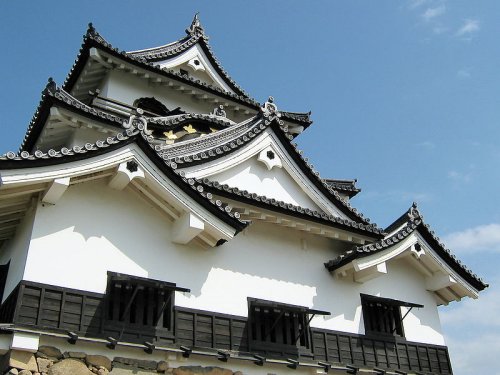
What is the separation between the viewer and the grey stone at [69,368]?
8227 mm

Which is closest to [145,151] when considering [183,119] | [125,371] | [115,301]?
[115,301]

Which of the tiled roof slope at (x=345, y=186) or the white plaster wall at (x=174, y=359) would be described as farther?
the tiled roof slope at (x=345, y=186)

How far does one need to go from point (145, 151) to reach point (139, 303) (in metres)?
2.67

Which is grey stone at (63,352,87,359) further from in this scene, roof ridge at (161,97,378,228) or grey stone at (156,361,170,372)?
roof ridge at (161,97,378,228)

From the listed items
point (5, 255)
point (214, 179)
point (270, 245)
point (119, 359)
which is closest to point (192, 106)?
point (214, 179)

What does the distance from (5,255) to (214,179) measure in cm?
449

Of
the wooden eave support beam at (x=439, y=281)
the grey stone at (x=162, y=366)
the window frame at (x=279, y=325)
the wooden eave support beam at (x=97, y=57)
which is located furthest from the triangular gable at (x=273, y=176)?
the wooden eave support beam at (x=97, y=57)

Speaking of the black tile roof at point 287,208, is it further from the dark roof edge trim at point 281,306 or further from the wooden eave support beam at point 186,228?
the dark roof edge trim at point 281,306

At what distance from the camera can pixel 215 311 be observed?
10422 millimetres

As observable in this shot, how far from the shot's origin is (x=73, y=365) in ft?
27.6

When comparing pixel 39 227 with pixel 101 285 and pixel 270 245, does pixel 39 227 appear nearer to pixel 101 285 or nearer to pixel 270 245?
pixel 101 285

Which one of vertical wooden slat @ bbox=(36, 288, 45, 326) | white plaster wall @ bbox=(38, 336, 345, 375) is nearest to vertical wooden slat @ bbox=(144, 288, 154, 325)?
white plaster wall @ bbox=(38, 336, 345, 375)

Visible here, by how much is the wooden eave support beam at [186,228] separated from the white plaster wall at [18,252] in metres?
2.55

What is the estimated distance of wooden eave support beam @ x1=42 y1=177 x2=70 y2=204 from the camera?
9227 mm
